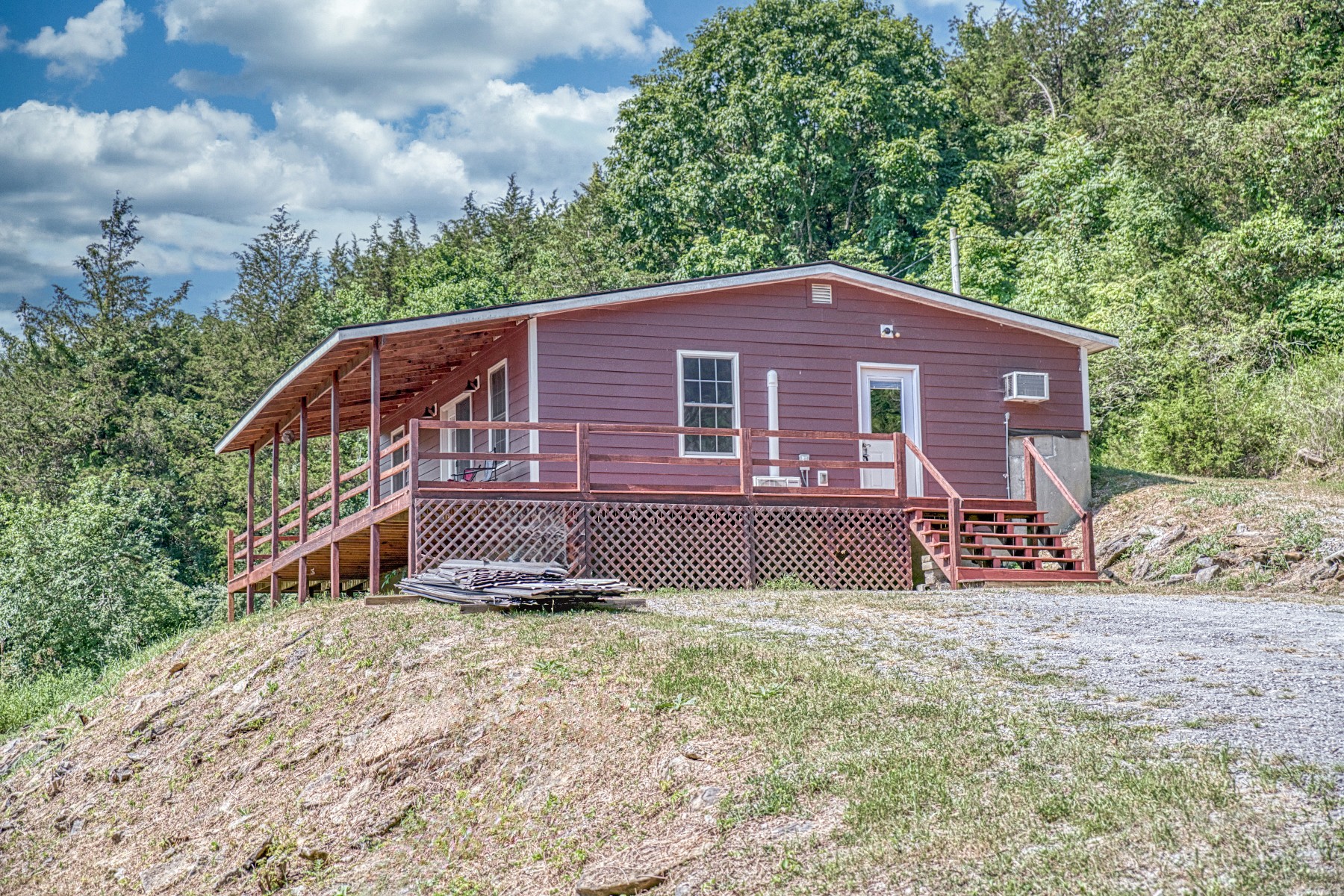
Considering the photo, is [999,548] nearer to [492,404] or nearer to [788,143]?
[492,404]

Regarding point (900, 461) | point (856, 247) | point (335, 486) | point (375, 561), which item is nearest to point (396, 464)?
point (335, 486)

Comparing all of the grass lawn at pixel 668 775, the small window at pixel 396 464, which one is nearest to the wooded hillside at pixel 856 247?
the small window at pixel 396 464

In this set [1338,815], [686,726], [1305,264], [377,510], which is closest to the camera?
[1338,815]

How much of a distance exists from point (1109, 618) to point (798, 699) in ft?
14.7

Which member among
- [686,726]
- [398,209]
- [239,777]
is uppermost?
[398,209]

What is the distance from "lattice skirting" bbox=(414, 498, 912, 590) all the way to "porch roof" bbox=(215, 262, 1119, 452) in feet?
8.11

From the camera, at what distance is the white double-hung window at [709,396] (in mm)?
17078

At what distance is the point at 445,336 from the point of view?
54.7 feet

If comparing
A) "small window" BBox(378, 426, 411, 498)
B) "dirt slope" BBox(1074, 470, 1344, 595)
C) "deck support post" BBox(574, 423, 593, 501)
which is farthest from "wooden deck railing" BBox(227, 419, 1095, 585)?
"small window" BBox(378, 426, 411, 498)

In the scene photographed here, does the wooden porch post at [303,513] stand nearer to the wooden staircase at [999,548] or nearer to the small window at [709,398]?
the small window at [709,398]

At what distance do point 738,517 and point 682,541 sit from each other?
0.77 metres

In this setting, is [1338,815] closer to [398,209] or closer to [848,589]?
[848,589]

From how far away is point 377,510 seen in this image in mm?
14969

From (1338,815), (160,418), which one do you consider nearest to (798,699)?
(1338,815)
